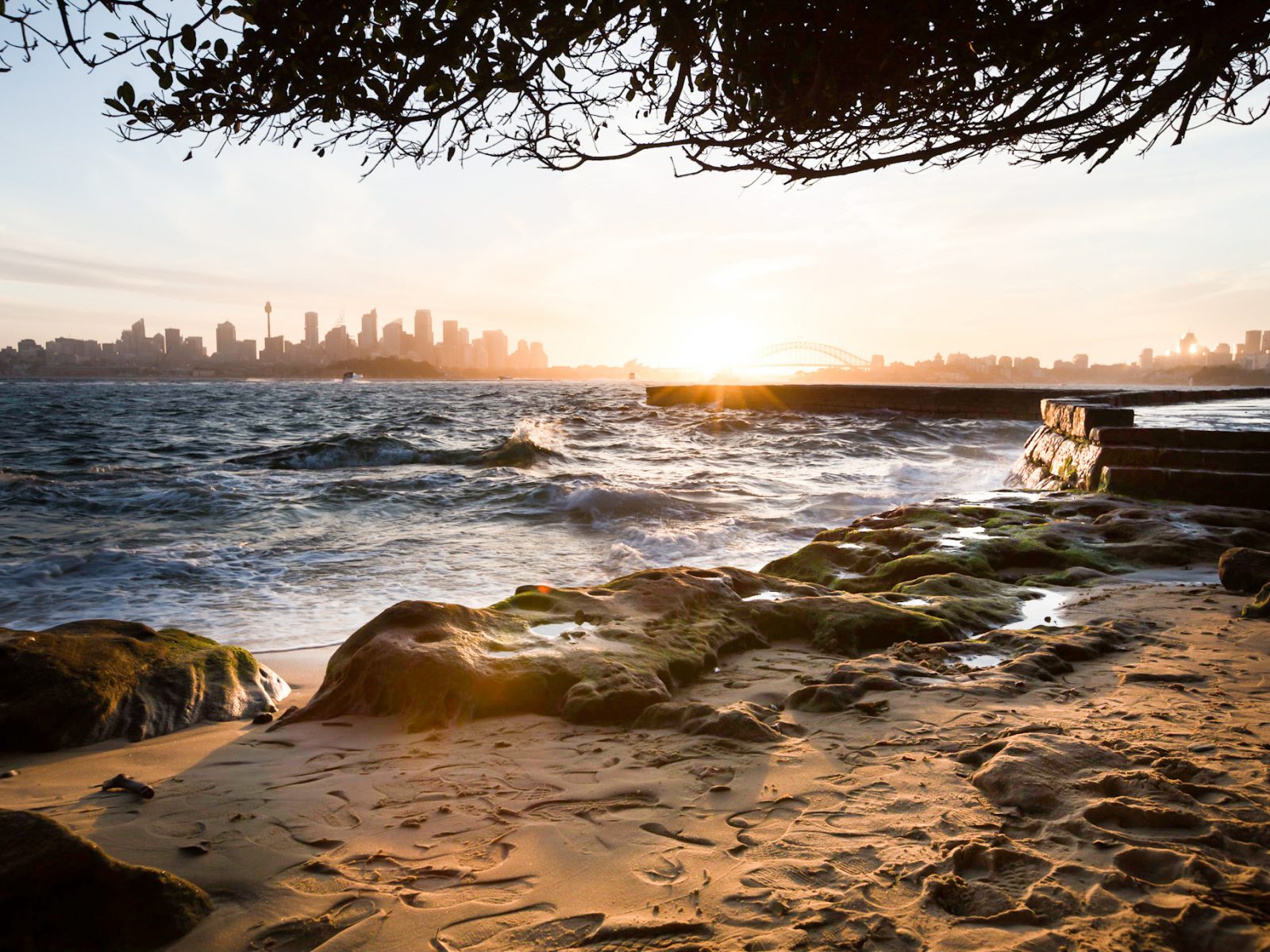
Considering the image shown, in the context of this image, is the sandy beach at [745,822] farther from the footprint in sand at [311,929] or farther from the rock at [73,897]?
the rock at [73,897]

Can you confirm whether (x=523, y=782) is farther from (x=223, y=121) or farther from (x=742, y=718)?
(x=223, y=121)

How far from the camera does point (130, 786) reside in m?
2.87

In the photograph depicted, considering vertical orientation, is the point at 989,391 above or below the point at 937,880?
above

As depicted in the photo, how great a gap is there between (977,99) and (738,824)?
4.60 m

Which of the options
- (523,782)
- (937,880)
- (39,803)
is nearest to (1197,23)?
(937,880)

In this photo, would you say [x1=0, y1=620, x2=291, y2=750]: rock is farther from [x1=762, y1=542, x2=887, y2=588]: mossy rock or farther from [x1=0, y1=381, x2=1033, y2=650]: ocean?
[x1=762, y1=542, x2=887, y2=588]: mossy rock

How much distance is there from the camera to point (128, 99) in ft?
12.2

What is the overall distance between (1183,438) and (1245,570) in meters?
4.33

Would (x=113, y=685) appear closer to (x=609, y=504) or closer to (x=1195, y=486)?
(x=1195, y=486)

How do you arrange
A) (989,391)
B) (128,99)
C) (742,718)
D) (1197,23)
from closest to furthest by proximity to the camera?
(742,718) → (128,99) → (1197,23) → (989,391)

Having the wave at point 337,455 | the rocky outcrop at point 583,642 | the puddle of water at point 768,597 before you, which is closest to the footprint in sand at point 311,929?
the rocky outcrop at point 583,642

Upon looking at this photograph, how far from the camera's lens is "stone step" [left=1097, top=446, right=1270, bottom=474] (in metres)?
7.68

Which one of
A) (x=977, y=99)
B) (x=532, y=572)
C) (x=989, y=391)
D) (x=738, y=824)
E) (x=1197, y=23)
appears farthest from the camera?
(x=989, y=391)

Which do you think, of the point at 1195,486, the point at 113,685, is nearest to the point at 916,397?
the point at 1195,486
